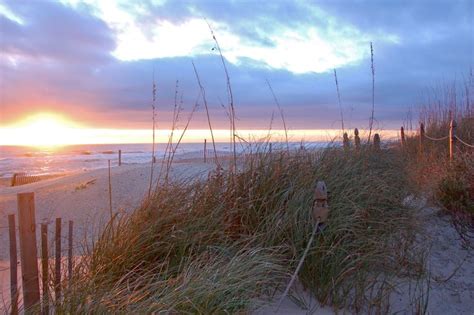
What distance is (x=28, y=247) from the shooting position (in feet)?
11.7

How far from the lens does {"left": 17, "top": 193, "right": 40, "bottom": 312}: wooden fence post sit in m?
3.52

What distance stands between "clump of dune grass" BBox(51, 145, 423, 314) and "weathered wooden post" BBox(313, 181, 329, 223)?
0.24 m

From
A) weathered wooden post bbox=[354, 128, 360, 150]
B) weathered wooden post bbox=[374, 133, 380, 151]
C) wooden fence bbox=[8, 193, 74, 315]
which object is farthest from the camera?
weathered wooden post bbox=[374, 133, 380, 151]

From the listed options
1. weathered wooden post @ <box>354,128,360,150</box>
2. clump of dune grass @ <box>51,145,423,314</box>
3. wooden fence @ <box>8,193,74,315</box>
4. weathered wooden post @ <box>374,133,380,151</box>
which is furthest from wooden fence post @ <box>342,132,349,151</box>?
wooden fence @ <box>8,193,74,315</box>

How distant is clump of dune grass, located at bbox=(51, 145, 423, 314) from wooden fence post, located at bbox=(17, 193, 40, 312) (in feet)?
0.96

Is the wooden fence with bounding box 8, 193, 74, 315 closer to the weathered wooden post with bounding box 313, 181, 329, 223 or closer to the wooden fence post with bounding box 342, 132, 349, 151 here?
the weathered wooden post with bounding box 313, 181, 329, 223

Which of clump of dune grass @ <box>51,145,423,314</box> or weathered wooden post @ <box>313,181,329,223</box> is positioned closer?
clump of dune grass @ <box>51,145,423,314</box>

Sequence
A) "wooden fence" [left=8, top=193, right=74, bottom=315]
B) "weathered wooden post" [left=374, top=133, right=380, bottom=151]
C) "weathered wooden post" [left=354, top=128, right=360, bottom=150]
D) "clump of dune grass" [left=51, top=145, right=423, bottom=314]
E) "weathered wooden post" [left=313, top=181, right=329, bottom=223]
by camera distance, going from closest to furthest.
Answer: "clump of dune grass" [left=51, top=145, right=423, bottom=314] → "wooden fence" [left=8, top=193, right=74, bottom=315] → "weathered wooden post" [left=313, top=181, right=329, bottom=223] → "weathered wooden post" [left=354, top=128, right=360, bottom=150] → "weathered wooden post" [left=374, top=133, right=380, bottom=151]

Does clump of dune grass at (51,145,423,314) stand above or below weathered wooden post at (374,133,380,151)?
below

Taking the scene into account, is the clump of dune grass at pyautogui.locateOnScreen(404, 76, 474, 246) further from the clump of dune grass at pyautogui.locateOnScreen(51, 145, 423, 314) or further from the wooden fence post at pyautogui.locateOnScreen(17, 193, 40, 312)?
the wooden fence post at pyautogui.locateOnScreen(17, 193, 40, 312)

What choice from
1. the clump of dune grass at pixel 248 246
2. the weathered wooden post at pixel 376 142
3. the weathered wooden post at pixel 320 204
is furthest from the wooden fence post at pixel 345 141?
the weathered wooden post at pixel 320 204

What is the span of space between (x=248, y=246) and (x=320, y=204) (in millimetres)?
703

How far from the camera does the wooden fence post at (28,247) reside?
3520 millimetres

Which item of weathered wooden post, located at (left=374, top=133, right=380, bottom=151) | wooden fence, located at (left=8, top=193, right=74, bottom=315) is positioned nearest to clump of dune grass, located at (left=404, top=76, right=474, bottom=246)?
weathered wooden post, located at (left=374, top=133, right=380, bottom=151)
